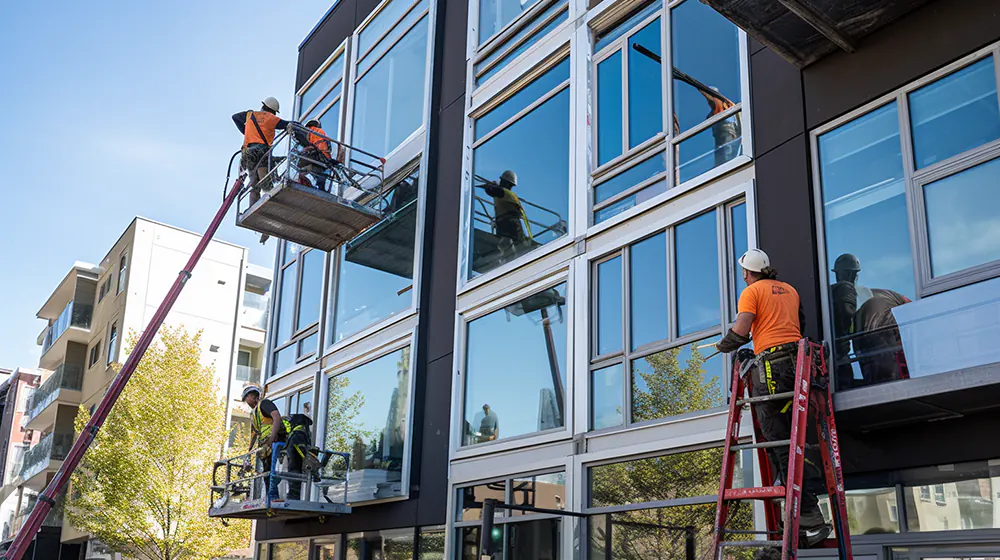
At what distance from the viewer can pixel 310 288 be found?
19219mm

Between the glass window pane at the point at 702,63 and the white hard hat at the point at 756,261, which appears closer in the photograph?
the white hard hat at the point at 756,261

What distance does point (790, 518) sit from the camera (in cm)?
660

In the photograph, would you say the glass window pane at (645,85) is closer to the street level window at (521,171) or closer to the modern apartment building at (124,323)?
the street level window at (521,171)

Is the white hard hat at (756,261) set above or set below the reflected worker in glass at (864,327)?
above

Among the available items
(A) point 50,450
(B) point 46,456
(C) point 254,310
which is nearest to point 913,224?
(A) point 50,450

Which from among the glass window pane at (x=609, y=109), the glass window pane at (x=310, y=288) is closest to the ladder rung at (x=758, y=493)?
the glass window pane at (x=609, y=109)

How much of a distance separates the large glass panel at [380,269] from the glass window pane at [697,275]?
20.2 feet

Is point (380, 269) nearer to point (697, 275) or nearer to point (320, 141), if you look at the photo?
point (320, 141)

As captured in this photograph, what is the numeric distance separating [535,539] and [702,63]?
5854 mm

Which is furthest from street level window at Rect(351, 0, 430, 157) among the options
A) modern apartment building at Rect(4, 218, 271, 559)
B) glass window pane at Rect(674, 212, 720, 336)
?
modern apartment building at Rect(4, 218, 271, 559)

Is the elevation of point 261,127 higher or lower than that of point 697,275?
higher

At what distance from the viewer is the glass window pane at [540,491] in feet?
37.2

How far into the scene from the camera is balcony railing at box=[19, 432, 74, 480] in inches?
1547

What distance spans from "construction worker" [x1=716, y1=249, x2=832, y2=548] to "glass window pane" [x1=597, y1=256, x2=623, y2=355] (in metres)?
2.77
